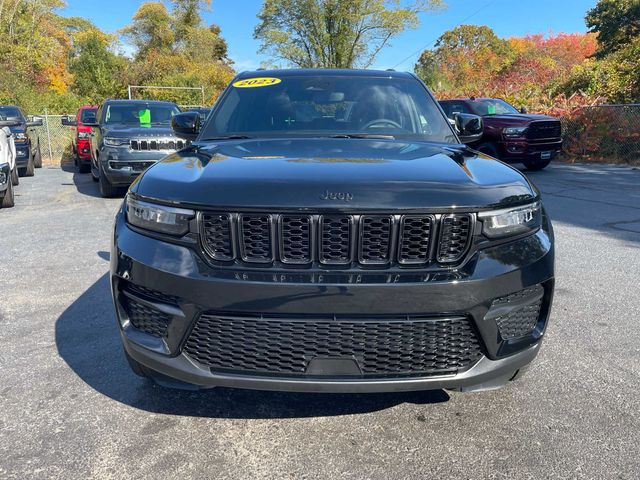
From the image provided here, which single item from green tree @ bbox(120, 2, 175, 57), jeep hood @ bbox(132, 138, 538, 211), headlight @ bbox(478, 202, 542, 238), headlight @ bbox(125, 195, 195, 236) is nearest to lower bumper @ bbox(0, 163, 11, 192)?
jeep hood @ bbox(132, 138, 538, 211)

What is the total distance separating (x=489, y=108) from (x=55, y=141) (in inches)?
579

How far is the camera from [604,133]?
1527 cm

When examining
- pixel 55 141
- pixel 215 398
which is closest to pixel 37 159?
pixel 55 141

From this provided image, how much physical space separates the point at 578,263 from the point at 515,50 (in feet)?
199

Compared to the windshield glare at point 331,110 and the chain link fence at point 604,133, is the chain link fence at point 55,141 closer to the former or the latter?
the chain link fence at point 604,133

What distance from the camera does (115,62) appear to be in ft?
129

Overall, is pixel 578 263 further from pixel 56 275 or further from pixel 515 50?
pixel 515 50

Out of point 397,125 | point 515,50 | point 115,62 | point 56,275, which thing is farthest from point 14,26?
point 515,50

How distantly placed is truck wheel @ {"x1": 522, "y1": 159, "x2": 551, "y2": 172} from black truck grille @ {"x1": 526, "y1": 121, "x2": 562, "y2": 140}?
1.96 feet

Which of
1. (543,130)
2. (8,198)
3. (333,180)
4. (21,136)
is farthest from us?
(543,130)

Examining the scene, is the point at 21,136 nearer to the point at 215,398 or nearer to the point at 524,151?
the point at 524,151

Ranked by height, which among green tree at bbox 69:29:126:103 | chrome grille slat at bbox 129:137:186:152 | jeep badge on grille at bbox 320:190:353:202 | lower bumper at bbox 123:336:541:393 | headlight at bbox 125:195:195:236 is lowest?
lower bumper at bbox 123:336:541:393

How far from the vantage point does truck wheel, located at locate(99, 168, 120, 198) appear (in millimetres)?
9456

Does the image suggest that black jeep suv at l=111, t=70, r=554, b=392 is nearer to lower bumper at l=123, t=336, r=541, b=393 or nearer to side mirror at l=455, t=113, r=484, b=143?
lower bumper at l=123, t=336, r=541, b=393
